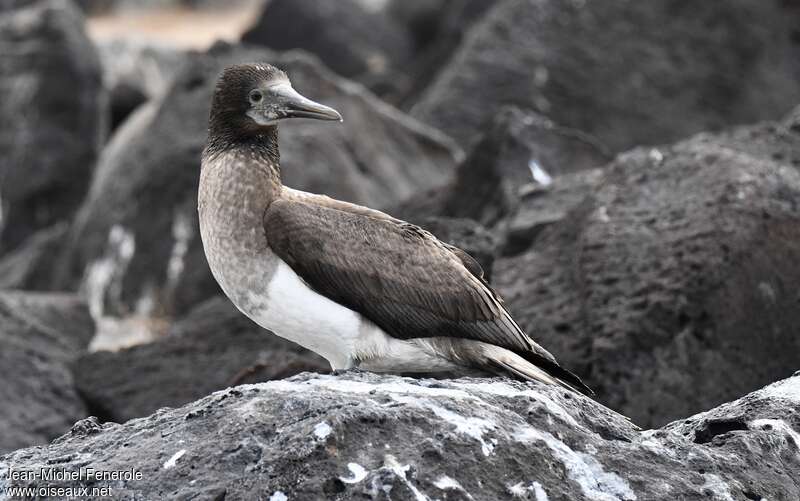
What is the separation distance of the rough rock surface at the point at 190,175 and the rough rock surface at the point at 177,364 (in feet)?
7.60

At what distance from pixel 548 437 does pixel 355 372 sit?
894 millimetres

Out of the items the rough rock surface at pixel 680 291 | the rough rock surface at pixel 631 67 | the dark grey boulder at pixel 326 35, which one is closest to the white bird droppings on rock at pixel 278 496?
the rough rock surface at pixel 680 291

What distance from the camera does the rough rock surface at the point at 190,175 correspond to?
40.6ft

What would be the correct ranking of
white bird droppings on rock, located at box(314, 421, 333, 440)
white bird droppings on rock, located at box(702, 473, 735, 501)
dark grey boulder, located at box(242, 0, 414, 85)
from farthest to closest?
dark grey boulder, located at box(242, 0, 414, 85), white bird droppings on rock, located at box(702, 473, 735, 501), white bird droppings on rock, located at box(314, 421, 333, 440)

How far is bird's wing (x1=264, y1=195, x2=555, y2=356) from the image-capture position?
6.52m

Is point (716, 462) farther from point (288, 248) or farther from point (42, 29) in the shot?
point (42, 29)

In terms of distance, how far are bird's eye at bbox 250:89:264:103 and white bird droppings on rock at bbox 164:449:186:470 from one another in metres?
2.42

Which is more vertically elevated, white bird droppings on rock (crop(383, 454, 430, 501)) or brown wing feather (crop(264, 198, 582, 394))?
brown wing feather (crop(264, 198, 582, 394))

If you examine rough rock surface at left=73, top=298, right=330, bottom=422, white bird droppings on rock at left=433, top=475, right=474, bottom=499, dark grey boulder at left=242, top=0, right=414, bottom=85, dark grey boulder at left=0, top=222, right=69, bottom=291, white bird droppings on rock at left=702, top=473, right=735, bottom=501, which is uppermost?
white bird droppings on rock at left=702, top=473, right=735, bottom=501

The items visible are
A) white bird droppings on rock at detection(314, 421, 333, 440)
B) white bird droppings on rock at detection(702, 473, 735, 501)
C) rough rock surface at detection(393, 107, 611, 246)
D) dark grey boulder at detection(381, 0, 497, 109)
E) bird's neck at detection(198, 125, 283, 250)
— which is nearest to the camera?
white bird droppings on rock at detection(314, 421, 333, 440)

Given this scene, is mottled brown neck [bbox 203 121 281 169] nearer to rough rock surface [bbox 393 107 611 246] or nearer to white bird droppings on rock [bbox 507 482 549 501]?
white bird droppings on rock [bbox 507 482 549 501]

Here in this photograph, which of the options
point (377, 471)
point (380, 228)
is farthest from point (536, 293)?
point (377, 471)

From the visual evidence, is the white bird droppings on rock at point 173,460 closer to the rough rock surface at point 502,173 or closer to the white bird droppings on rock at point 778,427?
the white bird droppings on rock at point 778,427

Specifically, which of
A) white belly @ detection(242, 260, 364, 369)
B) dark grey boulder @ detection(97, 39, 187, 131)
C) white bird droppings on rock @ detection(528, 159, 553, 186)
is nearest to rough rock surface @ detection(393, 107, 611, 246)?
white bird droppings on rock @ detection(528, 159, 553, 186)
